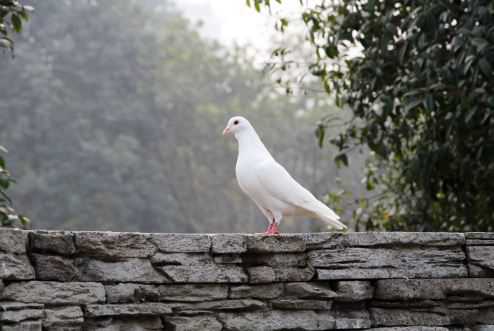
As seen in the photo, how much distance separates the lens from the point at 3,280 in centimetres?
310

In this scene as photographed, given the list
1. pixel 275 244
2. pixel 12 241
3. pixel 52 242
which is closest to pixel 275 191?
pixel 275 244

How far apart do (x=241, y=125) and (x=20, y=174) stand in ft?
58.3

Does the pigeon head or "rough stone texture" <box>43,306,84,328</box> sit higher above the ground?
the pigeon head

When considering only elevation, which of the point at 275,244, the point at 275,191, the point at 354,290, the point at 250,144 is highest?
the point at 250,144

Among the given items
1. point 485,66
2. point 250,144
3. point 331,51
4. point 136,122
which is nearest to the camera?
point 485,66

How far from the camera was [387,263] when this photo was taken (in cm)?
384

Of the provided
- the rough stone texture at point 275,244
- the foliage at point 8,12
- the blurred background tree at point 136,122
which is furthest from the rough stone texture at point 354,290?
the blurred background tree at point 136,122

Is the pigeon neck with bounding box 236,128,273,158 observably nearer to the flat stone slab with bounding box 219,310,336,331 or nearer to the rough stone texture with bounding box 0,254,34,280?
the flat stone slab with bounding box 219,310,336,331

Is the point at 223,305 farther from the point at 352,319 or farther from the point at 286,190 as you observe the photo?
the point at 286,190

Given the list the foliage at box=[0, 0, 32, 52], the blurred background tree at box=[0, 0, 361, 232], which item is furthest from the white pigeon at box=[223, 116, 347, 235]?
the blurred background tree at box=[0, 0, 361, 232]

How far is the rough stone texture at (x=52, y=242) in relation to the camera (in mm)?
3230

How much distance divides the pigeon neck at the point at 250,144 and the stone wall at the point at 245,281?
0.90 metres

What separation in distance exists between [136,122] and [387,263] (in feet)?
69.2

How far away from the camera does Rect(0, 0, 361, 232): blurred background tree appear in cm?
2192
